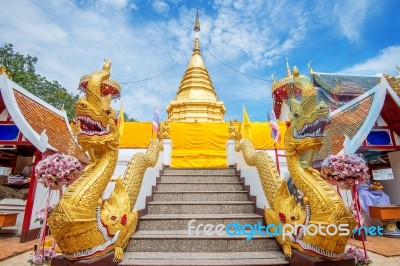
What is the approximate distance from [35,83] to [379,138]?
26837 millimetres

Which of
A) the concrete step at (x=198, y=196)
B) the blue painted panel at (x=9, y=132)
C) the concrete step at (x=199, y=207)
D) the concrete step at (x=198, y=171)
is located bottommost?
the concrete step at (x=199, y=207)

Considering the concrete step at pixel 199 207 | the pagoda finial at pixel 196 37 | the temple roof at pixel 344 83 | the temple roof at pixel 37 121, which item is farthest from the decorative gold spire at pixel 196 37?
the concrete step at pixel 199 207

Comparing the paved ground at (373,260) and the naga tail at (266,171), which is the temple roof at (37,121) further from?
the naga tail at (266,171)

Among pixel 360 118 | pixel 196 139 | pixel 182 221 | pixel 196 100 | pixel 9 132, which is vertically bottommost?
pixel 182 221

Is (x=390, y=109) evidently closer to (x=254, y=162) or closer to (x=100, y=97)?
(x=254, y=162)

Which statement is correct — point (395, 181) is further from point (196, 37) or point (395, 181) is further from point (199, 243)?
point (196, 37)

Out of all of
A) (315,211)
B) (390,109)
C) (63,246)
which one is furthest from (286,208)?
(390,109)

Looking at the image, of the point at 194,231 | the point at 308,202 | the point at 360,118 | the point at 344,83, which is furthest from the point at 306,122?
the point at 344,83

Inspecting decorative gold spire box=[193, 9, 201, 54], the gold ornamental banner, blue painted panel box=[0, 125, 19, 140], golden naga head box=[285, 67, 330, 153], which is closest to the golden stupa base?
golden naga head box=[285, 67, 330, 153]

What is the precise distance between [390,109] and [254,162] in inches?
206

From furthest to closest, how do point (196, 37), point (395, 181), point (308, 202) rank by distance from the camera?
1. point (196, 37)
2. point (395, 181)
3. point (308, 202)

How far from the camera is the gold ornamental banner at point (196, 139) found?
10.1 m

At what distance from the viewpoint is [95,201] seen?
298 cm

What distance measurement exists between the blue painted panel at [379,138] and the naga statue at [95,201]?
7209mm
